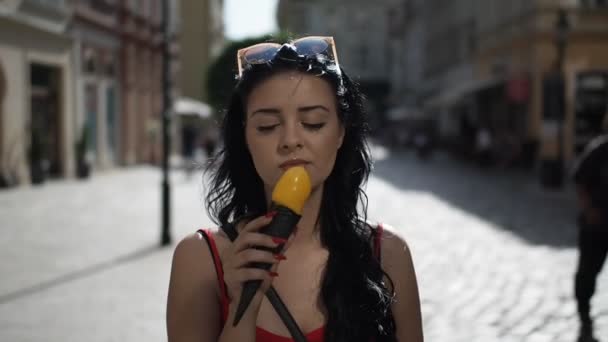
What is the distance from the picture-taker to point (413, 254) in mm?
9344

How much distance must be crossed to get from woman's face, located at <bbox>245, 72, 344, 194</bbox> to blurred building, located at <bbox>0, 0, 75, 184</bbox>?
722 inches

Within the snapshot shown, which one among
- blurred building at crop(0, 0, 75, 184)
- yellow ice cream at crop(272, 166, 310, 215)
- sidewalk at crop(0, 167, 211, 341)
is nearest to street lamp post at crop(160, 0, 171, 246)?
sidewalk at crop(0, 167, 211, 341)

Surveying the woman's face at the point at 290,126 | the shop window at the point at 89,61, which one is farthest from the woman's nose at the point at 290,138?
the shop window at the point at 89,61

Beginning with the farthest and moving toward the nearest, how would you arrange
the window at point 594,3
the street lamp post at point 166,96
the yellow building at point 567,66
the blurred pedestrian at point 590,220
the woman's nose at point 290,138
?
the window at point 594,3 → the yellow building at point 567,66 → the street lamp post at point 166,96 → the blurred pedestrian at point 590,220 → the woman's nose at point 290,138

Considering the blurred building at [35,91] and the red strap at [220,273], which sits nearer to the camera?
the red strap at [220,273]

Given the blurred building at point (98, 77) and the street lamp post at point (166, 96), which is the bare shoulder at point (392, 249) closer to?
the street lamp post at point (166, 96)

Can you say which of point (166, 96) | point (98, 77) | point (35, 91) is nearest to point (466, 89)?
point (98, 77)

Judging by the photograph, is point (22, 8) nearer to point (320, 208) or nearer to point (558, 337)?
point (558, 337)

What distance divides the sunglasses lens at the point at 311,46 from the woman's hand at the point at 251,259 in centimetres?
48

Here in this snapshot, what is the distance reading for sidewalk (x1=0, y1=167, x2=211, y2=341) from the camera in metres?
5.89

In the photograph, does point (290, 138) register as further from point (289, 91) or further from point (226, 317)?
point (226, 317)

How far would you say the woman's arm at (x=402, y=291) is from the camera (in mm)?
2055

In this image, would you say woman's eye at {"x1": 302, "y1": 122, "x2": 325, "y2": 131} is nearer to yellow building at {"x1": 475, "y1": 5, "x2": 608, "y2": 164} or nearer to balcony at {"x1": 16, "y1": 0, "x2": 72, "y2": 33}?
balcony at {"x1": 16, "y1": 0, "x2": 72, "y2": 33}

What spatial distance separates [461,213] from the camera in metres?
13.9
